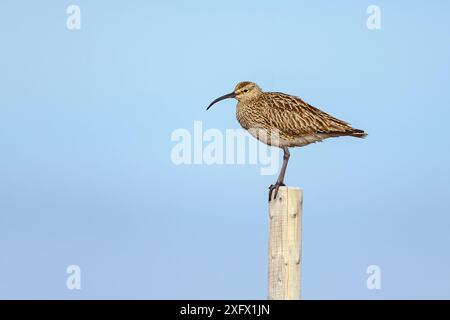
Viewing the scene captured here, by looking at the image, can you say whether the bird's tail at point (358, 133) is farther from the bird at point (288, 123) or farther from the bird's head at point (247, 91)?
the bird's head at point (247, 91)

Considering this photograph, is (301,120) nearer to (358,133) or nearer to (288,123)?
(288,123)

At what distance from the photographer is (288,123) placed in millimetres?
16547

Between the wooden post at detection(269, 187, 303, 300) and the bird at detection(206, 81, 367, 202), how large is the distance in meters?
4.30

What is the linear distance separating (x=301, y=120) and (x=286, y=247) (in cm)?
556

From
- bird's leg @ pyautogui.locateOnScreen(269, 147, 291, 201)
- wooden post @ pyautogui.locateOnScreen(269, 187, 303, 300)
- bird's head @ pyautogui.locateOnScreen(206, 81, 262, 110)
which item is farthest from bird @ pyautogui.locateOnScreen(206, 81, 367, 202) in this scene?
wooden post @ pyautogui.locateOnScreen(269, 187, 303, 300)

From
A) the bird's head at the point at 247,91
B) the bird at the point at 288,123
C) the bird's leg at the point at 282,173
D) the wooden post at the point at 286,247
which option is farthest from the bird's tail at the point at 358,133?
the wooden post at the point at 286,247

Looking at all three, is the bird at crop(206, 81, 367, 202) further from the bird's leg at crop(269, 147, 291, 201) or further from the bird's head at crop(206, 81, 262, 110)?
the bird's head at crop(206, 81, 262, 110)

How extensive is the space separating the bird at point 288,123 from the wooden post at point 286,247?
4.30 metres

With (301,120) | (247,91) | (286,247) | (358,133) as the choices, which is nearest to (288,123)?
(301,120)

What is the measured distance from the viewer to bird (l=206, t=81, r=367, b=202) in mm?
16484
